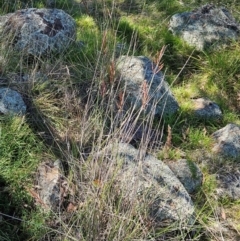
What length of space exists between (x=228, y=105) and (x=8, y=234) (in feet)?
9.21

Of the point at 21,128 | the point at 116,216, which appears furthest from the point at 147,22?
the point at 116,216

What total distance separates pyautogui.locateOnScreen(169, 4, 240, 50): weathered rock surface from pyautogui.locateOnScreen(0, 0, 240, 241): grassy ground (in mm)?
128

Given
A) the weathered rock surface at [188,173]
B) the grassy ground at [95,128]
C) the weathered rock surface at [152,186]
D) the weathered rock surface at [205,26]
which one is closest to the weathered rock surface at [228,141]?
the grassy ground at [95,128]

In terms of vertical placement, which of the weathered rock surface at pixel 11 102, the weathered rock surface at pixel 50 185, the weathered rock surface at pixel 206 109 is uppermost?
the weathered rock surface at pixel 11 102

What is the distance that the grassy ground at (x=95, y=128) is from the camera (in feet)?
8.61

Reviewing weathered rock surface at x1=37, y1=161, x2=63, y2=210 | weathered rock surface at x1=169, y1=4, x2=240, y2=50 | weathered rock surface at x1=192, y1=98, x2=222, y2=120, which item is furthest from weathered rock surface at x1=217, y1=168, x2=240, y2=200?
weathered rock surface at x1=169, y1=4, x2=240, y2=50

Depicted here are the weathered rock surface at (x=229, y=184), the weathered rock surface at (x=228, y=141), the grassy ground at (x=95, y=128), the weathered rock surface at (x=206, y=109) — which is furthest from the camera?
the weathered rock surface at (x=206, y=109)

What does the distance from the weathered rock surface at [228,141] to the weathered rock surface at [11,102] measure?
Answer: 178cm

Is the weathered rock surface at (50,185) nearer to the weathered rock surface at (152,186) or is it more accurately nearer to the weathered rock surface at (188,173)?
the weathered rock surface at (152,186)

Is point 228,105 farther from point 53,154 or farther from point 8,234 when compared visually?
point 8,234

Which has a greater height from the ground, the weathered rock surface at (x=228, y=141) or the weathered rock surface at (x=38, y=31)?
the weathered rock surface at (x=38, y=31)

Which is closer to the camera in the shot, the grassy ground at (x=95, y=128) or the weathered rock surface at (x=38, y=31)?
the grassy ground at (x=95, y=128)

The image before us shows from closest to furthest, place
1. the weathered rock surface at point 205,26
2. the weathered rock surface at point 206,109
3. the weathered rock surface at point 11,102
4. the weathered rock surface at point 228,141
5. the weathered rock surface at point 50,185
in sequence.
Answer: the weathered rock surface at point 50,185 < the weathered rock surface at point 11,102 < the weathered rock surface at point 228,141 < the weathered rock surface at point 206,109 < the weathered rock surface at point 205,26

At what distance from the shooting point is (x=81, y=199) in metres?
2.80
